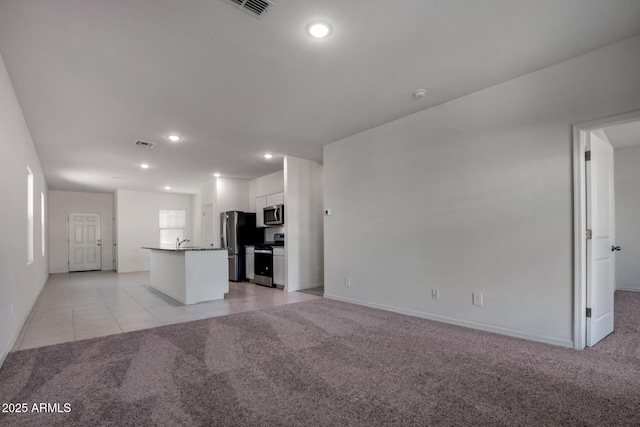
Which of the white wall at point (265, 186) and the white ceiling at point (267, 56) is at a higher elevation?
the white ceiling at point (267, 56)

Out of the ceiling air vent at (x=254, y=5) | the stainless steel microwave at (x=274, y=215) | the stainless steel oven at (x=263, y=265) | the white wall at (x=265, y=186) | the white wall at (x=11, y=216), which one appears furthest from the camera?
the white wall at (x=265, y=186)

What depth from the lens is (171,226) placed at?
11.1m

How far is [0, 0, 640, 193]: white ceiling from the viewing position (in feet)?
7.21

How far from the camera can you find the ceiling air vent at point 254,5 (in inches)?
82.0

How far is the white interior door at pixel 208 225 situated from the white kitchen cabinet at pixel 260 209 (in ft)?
4.21

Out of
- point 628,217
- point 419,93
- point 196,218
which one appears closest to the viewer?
point 419,93

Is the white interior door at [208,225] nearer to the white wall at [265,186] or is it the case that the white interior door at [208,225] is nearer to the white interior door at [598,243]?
the white wall at [265,186]

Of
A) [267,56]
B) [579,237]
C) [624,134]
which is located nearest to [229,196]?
[267,56]

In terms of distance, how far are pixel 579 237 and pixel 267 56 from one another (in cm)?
324

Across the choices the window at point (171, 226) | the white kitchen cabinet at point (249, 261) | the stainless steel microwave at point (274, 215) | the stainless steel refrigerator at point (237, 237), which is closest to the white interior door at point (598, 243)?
the stainless steel microwave at point (274, 215)

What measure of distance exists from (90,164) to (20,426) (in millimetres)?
6128

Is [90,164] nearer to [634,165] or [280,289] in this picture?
[280,289]

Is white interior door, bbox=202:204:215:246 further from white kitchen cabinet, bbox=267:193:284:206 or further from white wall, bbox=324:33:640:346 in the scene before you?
white wall, bbox=324:33:640:346

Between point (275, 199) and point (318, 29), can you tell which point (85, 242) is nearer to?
point (275, 199)
